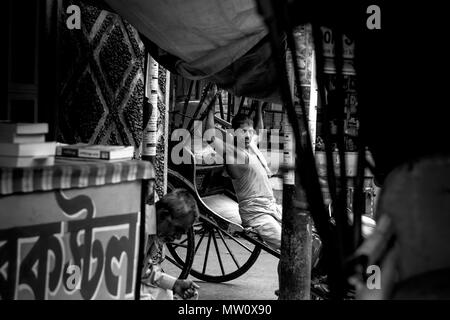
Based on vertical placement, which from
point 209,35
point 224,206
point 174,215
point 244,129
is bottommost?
point 224,206

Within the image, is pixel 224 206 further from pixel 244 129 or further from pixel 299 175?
pixel 299 175

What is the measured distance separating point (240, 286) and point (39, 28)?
385 cm

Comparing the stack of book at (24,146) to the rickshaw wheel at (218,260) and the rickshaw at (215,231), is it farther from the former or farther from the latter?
the rickshaw wheel at (218,260)

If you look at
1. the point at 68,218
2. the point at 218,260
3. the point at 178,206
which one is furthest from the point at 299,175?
the point at 218,260

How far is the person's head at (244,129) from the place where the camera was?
25.1 feet

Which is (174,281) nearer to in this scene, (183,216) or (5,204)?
(183,216)

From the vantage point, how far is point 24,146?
306 cm

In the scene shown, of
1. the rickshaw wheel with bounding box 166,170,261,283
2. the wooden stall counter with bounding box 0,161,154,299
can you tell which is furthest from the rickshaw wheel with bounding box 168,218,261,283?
the wooden stall counter with bounding box 0,161,154,299

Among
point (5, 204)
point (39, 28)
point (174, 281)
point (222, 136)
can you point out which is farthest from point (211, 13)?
point (222, 136)

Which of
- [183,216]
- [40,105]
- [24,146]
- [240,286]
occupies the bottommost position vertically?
[240,286]

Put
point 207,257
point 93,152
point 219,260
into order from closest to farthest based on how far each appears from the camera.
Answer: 1. point 93,152
2. point 219,260
3. point 207,257

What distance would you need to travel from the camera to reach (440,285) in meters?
2.10

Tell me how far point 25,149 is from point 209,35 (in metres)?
2.26

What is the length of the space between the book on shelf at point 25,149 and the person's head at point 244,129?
4547mm
